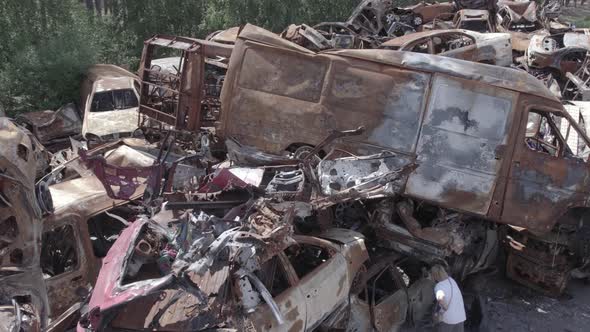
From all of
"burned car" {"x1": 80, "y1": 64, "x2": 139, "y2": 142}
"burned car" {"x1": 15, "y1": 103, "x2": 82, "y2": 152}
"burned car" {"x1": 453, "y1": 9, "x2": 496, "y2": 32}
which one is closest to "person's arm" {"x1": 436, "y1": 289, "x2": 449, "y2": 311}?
"burned car" {"x1": 80, "y1": 64, "x2": 139, "y2": 142}

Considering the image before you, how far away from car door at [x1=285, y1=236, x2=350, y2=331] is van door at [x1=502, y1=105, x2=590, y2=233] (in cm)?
296

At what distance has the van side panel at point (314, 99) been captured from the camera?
7266 millimetres

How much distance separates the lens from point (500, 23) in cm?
1479

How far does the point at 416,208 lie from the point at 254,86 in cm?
271

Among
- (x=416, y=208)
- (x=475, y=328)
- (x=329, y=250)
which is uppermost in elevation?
(x=329, y=250)

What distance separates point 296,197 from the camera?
5445 mm

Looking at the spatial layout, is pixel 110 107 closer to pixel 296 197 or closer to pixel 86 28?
pixel 86 28

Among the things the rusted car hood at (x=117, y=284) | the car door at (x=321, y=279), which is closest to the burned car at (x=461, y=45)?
the car door at (x=321, y=279)

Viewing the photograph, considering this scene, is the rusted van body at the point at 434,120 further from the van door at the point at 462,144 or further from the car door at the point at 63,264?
the car door at the point at 63,264

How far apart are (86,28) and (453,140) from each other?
1283 centimetres

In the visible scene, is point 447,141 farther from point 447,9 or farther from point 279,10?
point 279,10

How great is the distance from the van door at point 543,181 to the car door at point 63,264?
16.2 feet

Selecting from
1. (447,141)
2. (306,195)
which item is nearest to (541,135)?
(447,141)

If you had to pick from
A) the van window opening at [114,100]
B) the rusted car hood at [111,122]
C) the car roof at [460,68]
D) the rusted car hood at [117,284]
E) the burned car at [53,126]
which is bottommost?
the burned car at [53,126]
